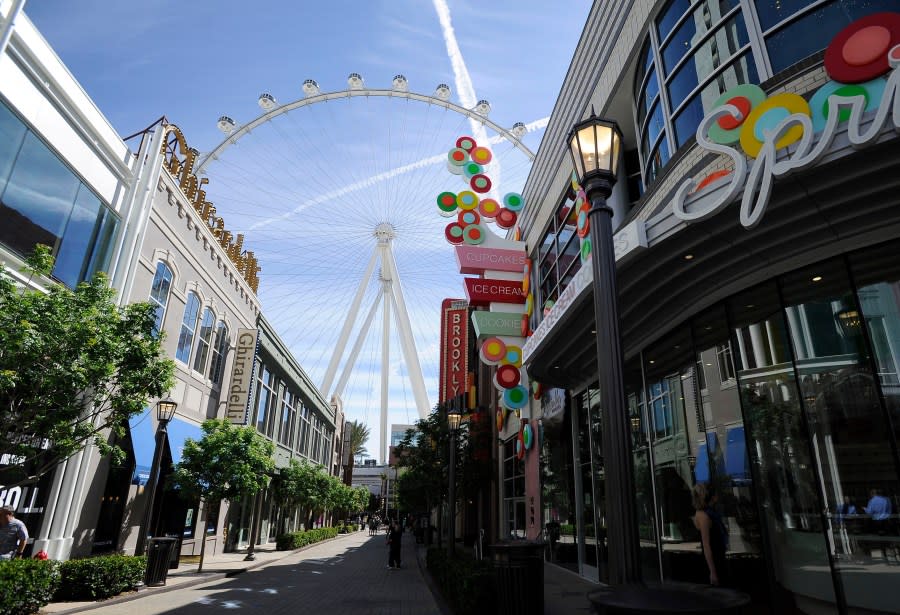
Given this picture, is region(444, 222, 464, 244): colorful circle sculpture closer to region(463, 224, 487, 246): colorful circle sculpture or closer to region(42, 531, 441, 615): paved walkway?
region(463, 224, 487, 246): colorful circle sculpture

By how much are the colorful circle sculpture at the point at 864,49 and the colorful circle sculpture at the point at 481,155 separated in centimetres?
1836

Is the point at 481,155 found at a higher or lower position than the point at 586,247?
higher

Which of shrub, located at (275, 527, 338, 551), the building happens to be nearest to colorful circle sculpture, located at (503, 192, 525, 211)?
the building

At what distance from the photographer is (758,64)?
344 inches

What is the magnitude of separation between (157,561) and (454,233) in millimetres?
15906

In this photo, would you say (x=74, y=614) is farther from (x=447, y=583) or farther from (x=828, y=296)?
(x=828, y=296)

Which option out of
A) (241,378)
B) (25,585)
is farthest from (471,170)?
(25,585)

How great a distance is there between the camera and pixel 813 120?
21.9ft

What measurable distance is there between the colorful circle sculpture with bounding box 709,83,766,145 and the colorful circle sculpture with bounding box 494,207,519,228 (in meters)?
17.0

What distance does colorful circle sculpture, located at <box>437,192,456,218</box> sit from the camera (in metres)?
23.7

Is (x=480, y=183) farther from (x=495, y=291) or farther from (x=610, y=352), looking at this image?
(x=610, y=352)

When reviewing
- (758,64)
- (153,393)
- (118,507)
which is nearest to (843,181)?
(758,64)

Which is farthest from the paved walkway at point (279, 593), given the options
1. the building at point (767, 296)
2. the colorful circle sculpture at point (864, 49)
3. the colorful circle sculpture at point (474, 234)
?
the colorful circle sculpture at point (474, 234)

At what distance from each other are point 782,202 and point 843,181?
703mm
